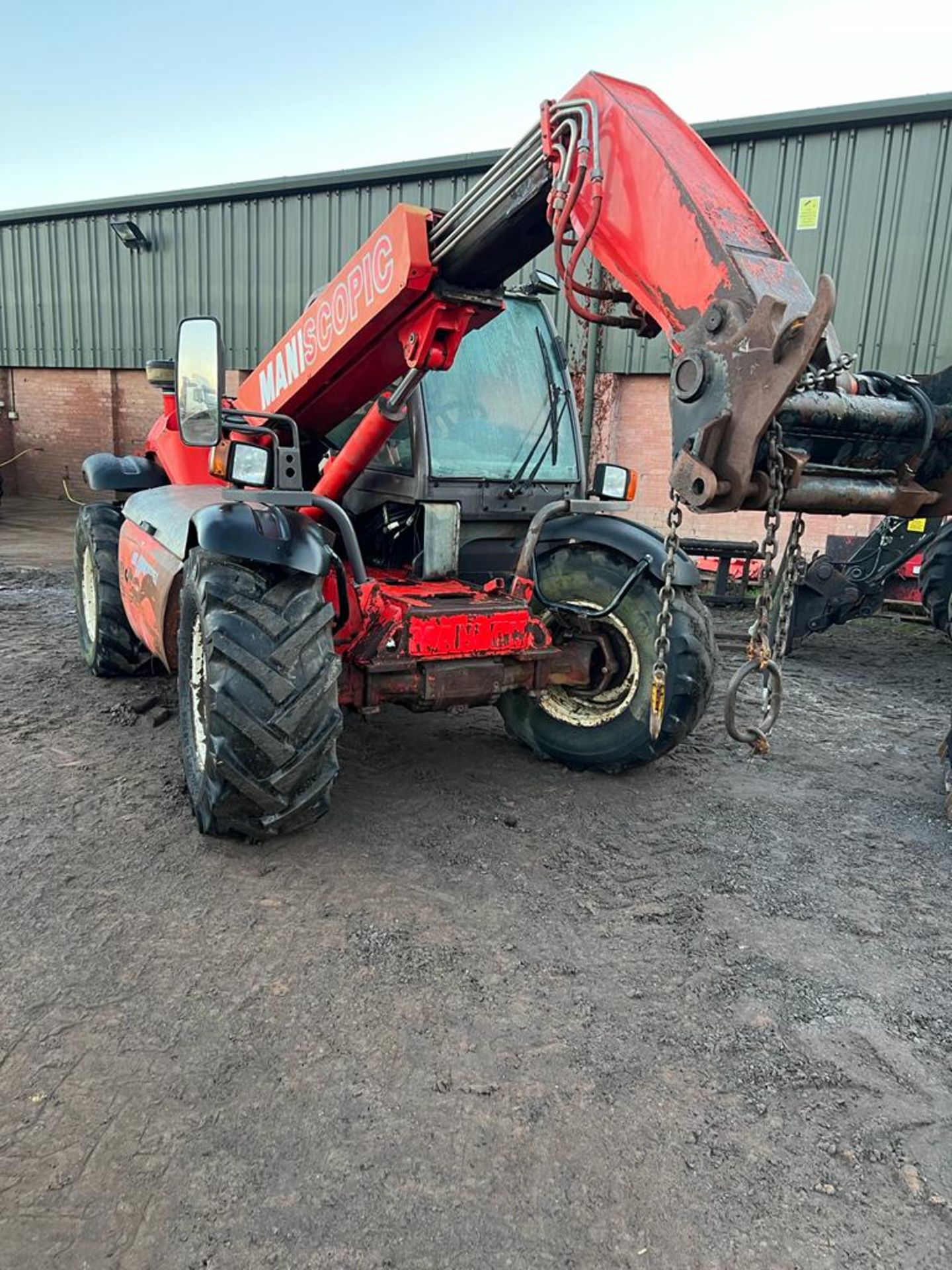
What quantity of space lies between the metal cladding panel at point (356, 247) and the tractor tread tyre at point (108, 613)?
6.95m

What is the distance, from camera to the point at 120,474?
569cm

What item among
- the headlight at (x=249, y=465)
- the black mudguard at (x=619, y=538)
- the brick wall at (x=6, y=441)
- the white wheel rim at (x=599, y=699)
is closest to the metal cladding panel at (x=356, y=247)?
the brick wall at (x=6, y=441)

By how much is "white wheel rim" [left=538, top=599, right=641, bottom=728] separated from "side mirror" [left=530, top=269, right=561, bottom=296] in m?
1.56

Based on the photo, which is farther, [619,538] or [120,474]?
[120,474]

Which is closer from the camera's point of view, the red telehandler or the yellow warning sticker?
the red telehandler

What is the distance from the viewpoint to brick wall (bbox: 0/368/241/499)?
15836mm

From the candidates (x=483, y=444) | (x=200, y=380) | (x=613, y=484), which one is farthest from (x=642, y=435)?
(x=200, y=380)

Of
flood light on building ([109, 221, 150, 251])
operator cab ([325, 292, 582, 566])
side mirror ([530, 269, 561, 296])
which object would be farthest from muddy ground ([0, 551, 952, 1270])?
flood light on building ([109, 221, 150, 251])

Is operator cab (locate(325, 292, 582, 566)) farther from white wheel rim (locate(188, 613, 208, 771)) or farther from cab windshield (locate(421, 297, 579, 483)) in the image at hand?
white wheel rim (locate(188, 613, 208, 771))

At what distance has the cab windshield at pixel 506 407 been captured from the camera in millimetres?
4254

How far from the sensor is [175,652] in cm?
427

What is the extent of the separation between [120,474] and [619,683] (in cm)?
355

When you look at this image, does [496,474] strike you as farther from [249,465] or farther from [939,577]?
[939,577]

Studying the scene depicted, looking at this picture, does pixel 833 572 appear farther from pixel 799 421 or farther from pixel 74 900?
pixel 74 900
